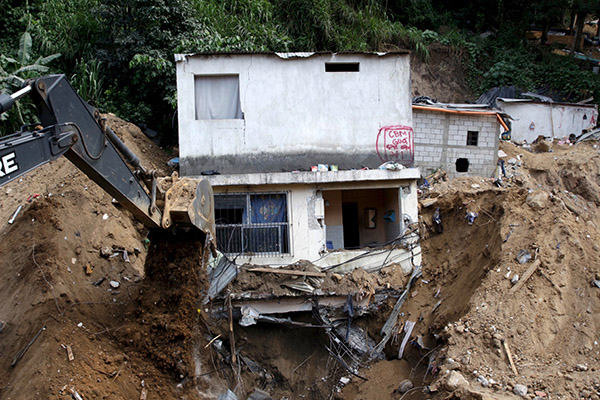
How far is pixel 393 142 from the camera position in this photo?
14344mm

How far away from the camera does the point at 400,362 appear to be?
42.6 ft

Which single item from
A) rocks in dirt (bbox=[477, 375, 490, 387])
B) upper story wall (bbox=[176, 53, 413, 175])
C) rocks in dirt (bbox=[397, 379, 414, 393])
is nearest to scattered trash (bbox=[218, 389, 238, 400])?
rocks in dirt (bbox=[397, 379, 414, 393])

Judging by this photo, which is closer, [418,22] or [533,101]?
[533,101]

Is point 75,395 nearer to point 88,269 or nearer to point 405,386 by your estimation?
point 88,269

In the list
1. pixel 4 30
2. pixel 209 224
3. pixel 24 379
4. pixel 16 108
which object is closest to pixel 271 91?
pixel 209 224

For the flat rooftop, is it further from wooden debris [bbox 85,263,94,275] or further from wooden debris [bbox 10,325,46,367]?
wooden debris [bbox 10,325,46,367]

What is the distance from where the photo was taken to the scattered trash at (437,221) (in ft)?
48.6

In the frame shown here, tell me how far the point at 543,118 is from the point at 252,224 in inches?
527

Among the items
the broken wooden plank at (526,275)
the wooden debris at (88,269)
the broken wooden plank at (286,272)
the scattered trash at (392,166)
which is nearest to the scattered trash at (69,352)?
the wooden debris at (88,269)

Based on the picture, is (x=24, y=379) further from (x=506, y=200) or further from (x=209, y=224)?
(x=506, y=200)

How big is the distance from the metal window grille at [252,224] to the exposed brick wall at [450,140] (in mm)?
5686

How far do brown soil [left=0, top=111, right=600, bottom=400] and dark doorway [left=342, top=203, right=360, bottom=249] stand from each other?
2.51m

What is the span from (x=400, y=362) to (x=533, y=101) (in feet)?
42.5

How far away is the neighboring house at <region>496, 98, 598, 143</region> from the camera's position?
843 inches
